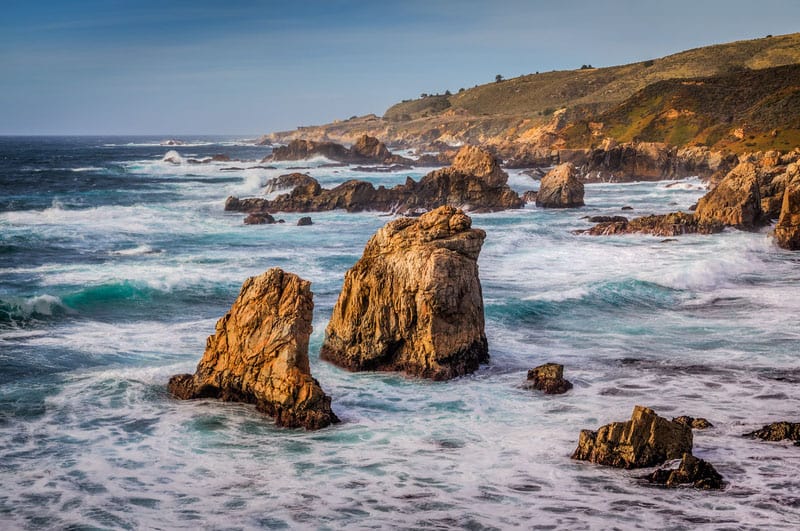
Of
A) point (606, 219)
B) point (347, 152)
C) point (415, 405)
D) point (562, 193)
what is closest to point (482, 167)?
point (562, 193)

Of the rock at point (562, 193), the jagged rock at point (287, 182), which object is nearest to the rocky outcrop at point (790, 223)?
the rock at point (562, 193)

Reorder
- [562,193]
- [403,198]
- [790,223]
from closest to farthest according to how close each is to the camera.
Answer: [790,223] → [562,193] → [403,198]

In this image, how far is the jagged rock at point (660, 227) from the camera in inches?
1578

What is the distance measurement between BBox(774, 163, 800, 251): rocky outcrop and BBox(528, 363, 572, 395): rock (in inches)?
847

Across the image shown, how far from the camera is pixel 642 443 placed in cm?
1296

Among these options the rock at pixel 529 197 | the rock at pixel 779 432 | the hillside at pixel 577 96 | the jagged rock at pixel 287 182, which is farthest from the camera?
the hillside at pixel 577 96

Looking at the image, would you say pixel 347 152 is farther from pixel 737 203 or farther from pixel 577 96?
pixel 737 203

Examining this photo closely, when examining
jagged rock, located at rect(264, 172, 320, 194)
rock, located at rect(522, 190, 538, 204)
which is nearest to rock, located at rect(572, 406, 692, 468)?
rock, located at rect(522, 190, 538, 204)

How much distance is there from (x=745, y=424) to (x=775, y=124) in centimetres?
7567

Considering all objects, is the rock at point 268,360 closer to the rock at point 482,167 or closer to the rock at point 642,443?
the rock at point 642,443

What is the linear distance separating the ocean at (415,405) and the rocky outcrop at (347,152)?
82.0m

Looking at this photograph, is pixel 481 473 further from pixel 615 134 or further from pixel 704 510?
pixel 615 134

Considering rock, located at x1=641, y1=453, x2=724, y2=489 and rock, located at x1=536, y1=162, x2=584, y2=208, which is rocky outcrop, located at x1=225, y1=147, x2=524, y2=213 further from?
rock, located at x1=641, y1=453, x2=724, y2=489

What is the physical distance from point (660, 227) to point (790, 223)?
6.72m
